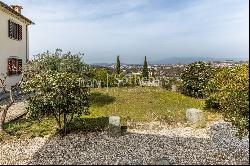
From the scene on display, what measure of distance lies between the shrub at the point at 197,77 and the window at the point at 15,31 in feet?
42.7

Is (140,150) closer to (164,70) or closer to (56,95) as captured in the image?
(56,95)

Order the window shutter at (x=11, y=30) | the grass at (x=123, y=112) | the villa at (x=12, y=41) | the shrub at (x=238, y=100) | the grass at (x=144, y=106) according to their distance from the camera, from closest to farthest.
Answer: the shrub at (x=238, y=100) < the grass at (x=123, y=112) < the grass at (x=144, y=106) < the villa at (x=12, y=41) < the window shutter at (x=11, y=30)

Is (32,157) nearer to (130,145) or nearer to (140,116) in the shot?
(130,145)

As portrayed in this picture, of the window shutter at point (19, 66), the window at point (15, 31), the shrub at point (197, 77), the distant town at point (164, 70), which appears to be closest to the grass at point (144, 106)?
the shrub at point (197, 77)

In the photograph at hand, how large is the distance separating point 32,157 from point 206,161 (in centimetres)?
554

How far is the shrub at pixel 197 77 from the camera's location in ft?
91.3

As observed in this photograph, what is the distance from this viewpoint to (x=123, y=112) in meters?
19.9

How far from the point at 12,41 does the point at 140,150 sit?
17924 mm

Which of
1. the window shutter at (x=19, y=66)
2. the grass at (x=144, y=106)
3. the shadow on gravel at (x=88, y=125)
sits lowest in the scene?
the shadow on gravel at (x=88, y=125)

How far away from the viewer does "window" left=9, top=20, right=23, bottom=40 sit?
27.0 metres

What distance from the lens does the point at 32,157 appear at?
40.5ft

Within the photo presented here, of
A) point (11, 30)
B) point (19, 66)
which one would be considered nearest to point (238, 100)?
point (11, 30)

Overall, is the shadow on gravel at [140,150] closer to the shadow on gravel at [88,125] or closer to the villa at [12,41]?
the shadow on gravel at [88,125]

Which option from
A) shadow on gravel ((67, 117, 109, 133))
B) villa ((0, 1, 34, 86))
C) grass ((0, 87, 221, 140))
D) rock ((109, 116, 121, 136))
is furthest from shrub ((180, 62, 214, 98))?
rock ((109, 116, 121, 136))
